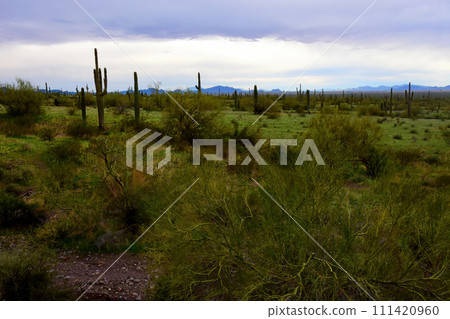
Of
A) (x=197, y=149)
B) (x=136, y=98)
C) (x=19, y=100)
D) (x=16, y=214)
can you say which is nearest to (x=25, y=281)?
(x=16, y=214)

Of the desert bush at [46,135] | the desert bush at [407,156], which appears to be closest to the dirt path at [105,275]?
the desert bush at [46,135]

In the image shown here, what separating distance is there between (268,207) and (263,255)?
3.13 feet

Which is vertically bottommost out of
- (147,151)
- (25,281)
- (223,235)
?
(25,281)

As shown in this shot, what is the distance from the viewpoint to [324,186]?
7.48 meters

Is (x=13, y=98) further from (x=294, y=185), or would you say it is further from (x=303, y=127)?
(x=294, y=185)

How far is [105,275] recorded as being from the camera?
9461mm

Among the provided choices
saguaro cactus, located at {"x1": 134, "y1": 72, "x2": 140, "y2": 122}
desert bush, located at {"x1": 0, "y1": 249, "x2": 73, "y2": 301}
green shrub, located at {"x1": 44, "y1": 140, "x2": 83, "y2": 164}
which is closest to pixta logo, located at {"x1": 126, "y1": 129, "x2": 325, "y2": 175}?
green shrub, located at {"x1": 44, "y1": 140, "x2": 83, "y2": 164}

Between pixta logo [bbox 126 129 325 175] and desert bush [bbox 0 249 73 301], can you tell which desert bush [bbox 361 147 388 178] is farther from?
desert bush [bbox 0 249 73 301]

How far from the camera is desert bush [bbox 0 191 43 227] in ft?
40.7

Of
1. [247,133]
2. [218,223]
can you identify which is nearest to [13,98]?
[247,133]

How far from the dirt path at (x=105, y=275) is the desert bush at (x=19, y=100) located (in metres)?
24.5

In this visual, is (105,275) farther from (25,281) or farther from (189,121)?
(189,121)

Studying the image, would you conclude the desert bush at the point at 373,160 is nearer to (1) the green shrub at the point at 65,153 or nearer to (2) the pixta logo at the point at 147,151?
(2) the pixta logo at the point at 147,151

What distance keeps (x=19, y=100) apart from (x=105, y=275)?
26896mm
